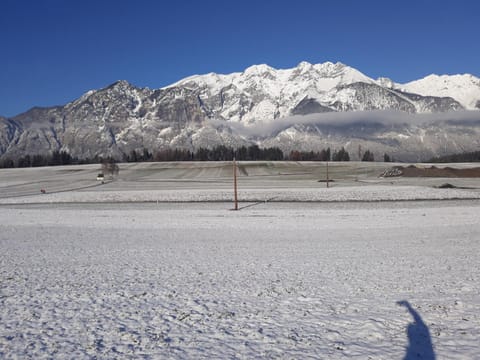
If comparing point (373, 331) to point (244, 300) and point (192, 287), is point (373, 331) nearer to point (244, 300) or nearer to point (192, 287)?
point (244, 300)

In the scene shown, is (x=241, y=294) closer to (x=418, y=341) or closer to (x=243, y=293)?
(x=243, y=293)

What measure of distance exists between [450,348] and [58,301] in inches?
394

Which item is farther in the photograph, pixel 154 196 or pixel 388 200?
pixel 154 196

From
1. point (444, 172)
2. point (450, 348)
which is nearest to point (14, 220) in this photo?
point (450, 348)

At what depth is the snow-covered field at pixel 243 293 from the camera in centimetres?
828

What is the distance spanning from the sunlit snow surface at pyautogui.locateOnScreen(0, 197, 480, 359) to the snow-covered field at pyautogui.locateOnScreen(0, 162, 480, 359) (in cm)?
4

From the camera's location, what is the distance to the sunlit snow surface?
8281 mm

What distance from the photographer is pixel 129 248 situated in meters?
19.1

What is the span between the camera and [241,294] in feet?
37.8

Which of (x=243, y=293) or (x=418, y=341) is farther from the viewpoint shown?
(x=243, y=293)

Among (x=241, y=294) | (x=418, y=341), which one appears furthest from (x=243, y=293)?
(x=418, y=341)

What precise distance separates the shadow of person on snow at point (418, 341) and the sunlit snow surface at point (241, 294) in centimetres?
4

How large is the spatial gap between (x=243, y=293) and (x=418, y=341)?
498 centimetres

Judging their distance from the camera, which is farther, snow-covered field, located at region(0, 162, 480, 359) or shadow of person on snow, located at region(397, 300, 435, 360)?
snow-covered field, located at region(0, 162, 480, 359)
